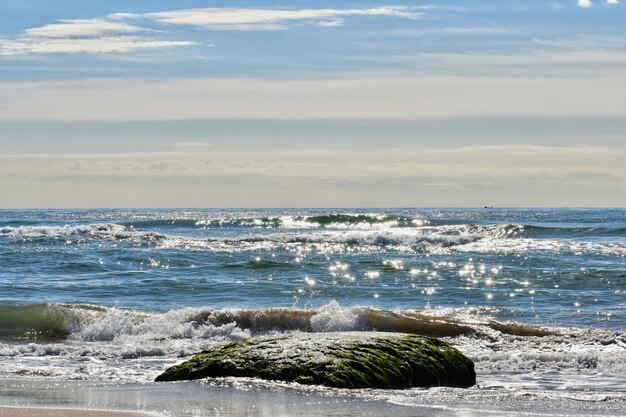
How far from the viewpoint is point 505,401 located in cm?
805

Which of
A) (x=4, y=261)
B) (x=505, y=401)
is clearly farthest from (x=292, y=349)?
Answer: (x=4, y=261)

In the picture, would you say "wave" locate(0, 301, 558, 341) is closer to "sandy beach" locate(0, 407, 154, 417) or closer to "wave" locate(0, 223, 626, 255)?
"sandy beach" locate(0, 407, 154, 417)

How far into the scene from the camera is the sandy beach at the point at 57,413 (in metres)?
6.82

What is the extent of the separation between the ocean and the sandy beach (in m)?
0.29

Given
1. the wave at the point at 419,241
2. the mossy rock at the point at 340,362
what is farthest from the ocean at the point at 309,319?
the wave at the point at 419,241

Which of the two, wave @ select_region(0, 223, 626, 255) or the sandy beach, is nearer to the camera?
the sandy beach

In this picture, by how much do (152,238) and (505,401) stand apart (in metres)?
35.1

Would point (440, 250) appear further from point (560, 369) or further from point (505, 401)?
point (505, 401)

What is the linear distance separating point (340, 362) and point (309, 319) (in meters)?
6.94

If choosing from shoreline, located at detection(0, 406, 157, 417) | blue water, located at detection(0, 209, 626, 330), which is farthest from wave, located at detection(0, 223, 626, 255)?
shoreline, located at detection(0, 406, 157, 417)

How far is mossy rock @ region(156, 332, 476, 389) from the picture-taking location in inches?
338

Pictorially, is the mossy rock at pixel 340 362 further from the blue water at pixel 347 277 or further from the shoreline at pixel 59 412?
the blue water at pixel 347 277

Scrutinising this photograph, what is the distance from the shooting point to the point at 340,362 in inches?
342

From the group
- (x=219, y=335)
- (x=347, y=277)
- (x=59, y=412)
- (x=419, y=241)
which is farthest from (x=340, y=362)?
(x=419, y=241)
